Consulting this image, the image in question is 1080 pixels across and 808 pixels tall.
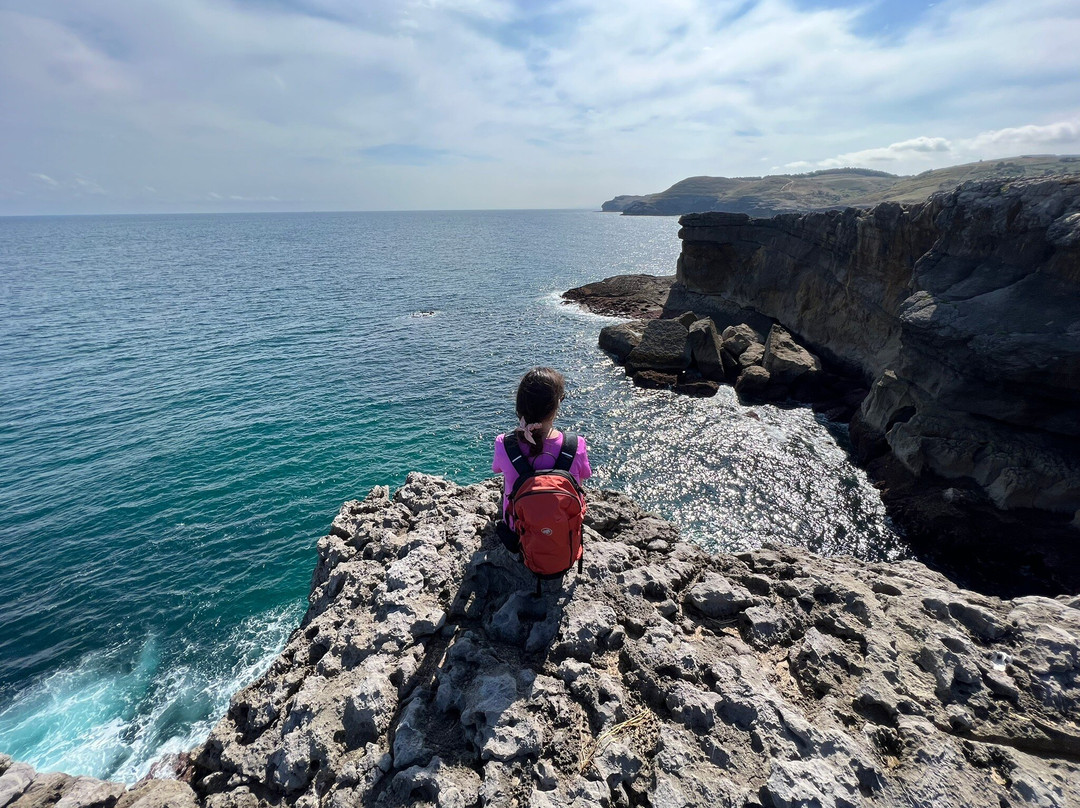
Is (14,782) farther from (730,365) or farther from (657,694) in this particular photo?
(730,365)

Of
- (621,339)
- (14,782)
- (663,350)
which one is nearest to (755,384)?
(663,350)

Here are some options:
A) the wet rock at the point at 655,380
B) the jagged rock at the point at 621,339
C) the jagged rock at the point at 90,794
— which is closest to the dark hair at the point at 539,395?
the jagged rock at the point at 90,794

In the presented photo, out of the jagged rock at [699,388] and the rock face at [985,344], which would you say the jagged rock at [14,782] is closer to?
the rock face at [985,344]

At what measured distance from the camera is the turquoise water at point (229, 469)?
12.9m

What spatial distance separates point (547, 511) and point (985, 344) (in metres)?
19.5

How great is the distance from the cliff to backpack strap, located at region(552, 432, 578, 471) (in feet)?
5.98

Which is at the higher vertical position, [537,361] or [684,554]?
[684,554]

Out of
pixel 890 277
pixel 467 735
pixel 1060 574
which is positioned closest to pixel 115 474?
pixel 467 735

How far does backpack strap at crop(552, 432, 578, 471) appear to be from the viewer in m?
6.00

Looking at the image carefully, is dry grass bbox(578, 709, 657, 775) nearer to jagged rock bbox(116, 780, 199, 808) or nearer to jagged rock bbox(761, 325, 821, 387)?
jagged rock bbox(116, 780, 199, 808)

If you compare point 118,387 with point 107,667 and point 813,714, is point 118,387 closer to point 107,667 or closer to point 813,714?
point 107,667

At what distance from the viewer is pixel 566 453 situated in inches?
238

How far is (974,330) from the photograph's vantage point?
55.2 feet

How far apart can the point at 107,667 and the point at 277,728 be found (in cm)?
1215
